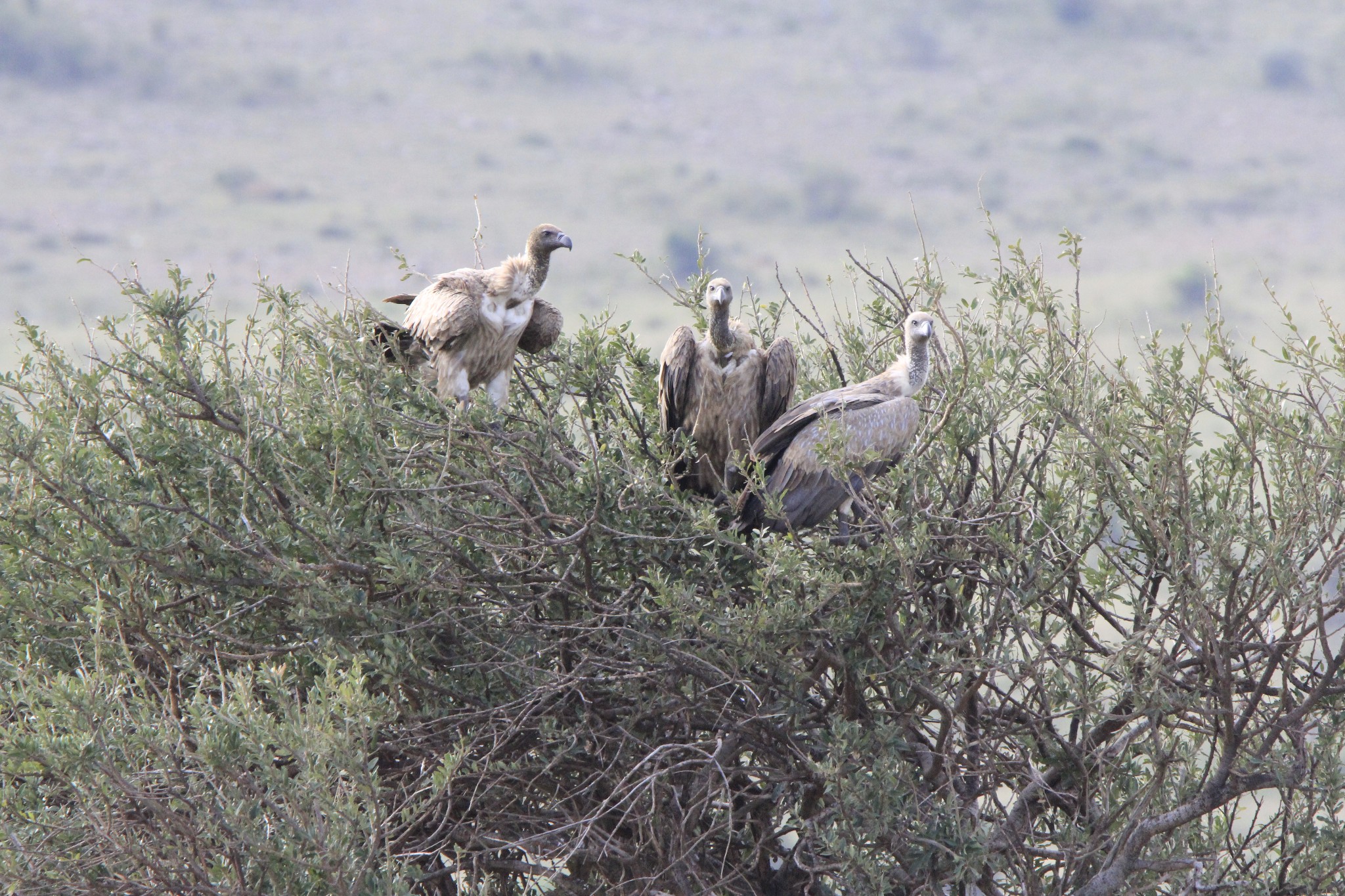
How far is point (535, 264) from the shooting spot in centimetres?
904

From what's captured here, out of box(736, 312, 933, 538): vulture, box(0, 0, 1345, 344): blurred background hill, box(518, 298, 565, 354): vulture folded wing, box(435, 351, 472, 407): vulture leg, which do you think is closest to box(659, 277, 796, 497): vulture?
box(736, 312, 933, 538): vulture

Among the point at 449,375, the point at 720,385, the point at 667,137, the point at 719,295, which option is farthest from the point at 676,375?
the point at 667,137

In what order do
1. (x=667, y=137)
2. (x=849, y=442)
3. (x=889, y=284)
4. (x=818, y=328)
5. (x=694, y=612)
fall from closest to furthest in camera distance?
(x=694, y=612) < (x=849, y=442) < (x=889, y=284) < (x=818, y=328) < (x=667, y=137)

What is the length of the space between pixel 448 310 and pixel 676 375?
147 cm

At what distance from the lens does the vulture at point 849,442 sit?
23.6ft

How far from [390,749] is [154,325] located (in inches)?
90.2

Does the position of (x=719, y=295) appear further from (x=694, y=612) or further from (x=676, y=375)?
(x=694, y=612)

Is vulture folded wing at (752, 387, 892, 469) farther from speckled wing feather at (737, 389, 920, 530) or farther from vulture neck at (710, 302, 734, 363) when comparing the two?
vulture neck at (710, 302, 734, 363)

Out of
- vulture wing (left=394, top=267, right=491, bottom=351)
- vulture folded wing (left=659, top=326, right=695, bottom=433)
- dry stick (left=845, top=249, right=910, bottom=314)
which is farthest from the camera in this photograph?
vulture wing (left=394, top=267, right=491, bottom=351)

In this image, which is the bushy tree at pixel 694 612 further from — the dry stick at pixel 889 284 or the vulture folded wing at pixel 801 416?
the vulture folded wing at pixel 801 416

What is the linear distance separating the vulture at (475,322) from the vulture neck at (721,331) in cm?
123

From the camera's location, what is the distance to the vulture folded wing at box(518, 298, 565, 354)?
9219 millimetres

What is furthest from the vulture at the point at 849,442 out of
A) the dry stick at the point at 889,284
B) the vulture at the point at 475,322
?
the vulture at the point at 475,322

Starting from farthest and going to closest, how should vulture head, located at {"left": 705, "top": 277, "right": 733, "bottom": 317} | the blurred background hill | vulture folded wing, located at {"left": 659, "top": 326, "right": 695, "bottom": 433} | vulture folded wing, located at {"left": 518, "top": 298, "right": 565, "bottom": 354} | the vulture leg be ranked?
the blurred background hill
vulture folded wing, located at {"left": 518, "top": 298, "right": 565, "bottom": 354}
the vulture leg
vulture folded wing, located at {"left": 659, "top": 326, "right": 695, "bottom": 433}
vulture head, located at {"left": 705, "top": 277, "right": 733, "bottom": 317}
